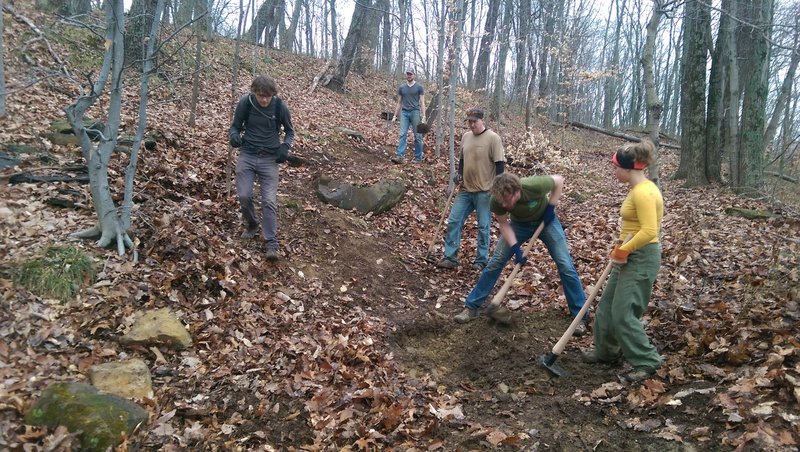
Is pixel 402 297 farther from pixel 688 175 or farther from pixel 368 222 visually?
pixel 688 175

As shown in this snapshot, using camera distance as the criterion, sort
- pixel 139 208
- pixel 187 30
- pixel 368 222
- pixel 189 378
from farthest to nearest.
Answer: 1. pixel 187 30
2. pixel 368 222
3. pixel 139 208
4. pixel 189 378

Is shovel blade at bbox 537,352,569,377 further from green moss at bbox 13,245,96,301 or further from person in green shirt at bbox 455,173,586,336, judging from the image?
green moss at bbox 13,245,96,301

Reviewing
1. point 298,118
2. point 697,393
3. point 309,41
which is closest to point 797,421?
point 697,393

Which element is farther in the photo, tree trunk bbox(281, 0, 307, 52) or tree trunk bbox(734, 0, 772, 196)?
tree trunk bbox(281, 0, 307, 52)

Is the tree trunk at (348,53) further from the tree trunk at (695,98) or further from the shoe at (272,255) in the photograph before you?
the shoe at (272,255)

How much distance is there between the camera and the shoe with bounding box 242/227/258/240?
628cm

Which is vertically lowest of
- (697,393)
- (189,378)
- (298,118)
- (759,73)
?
(189,378)

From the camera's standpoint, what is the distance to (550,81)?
23188mm

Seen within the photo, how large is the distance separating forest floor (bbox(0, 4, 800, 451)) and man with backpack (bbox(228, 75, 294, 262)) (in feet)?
1.49

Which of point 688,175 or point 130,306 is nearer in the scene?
point 130,306

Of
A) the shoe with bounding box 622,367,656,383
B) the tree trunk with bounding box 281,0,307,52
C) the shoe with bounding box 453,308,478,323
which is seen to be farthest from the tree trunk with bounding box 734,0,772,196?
the tree trunk with bounding box 281,0,307,52

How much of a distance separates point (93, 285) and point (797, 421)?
5641 mm

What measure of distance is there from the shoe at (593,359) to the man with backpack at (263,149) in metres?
3.71

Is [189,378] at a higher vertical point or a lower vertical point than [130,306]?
lower
